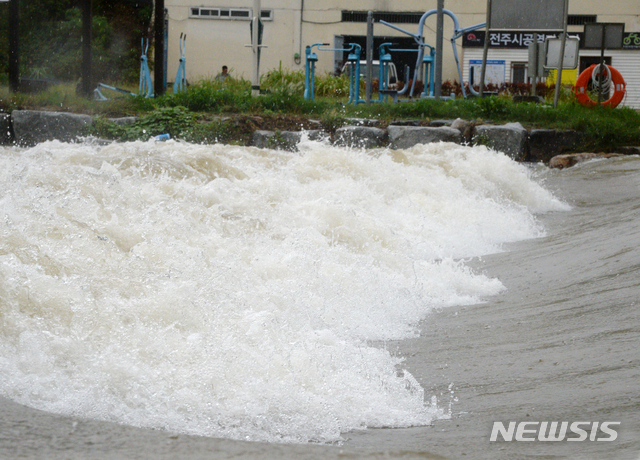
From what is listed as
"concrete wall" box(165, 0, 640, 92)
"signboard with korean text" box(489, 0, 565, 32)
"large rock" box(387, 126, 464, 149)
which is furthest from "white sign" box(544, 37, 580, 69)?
"concrete wall" box(165, 0, 640, 92)

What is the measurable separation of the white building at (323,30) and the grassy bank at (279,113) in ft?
37.7

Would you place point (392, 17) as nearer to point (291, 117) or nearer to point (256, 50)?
point (256, 50)

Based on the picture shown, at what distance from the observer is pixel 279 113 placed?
1071 cm

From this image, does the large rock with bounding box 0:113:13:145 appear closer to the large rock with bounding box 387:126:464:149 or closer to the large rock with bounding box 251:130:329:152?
the large rock with bounding box 251:130:329:152

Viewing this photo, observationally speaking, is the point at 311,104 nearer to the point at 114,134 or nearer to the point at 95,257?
the point at 114,134

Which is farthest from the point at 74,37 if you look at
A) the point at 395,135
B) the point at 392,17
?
the point at 395,135

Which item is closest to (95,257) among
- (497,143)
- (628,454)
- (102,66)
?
(628,454)

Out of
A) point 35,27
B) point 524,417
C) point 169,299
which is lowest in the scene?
point 524,417

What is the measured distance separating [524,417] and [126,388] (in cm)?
149

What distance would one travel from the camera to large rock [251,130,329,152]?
970 centimetres

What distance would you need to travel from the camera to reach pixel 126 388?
2525 mm

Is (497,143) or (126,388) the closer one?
(126,388)

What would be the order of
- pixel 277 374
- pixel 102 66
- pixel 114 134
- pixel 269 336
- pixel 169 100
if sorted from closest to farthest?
pixel 277 374
pixel 269 336
pixel 114 134
pixel 169 100
pixel 102 66

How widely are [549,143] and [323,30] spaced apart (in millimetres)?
13974
